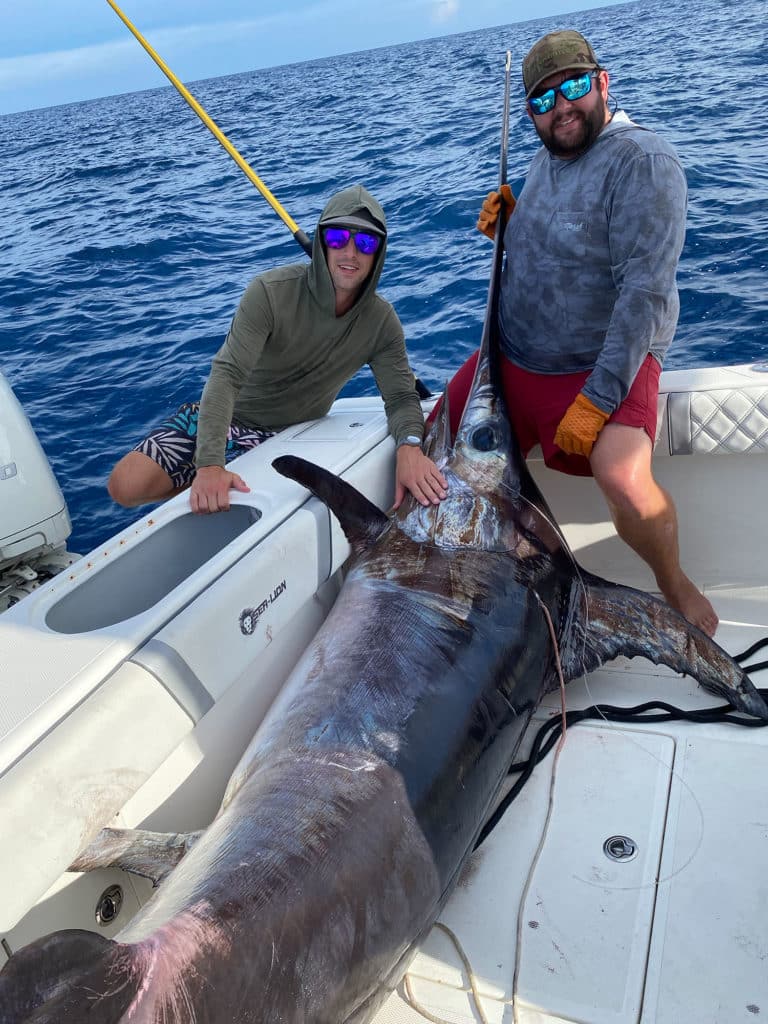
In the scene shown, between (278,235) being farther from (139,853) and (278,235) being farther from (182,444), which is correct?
(139,853)

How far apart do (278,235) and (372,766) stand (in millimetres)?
9791

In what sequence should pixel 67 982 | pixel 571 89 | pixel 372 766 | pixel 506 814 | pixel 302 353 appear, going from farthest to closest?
pixel 302 353, pixel 571 89, pixel 506 814, pixel 372 766, pixel 67 982

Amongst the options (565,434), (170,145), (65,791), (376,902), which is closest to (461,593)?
(565,434)

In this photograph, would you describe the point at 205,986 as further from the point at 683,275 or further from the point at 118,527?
the point at 683,275

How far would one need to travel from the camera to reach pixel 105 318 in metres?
8.40

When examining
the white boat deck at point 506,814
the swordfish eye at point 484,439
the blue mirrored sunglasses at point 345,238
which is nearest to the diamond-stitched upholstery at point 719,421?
the white boat deck at point 506,814

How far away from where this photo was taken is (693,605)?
263cm

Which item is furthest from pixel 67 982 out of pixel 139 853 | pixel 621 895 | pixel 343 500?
pixel 343 500

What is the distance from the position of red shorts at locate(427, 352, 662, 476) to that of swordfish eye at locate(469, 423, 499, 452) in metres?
0.10

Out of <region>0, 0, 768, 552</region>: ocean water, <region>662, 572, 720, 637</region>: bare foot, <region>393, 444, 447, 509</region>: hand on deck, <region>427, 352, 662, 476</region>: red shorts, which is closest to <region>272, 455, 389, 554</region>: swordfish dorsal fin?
<region>393, 444, 447, 509</region>: hand on deck

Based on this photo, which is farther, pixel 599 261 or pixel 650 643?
pixel 599 261

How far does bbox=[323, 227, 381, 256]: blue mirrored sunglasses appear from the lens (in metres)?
2.65

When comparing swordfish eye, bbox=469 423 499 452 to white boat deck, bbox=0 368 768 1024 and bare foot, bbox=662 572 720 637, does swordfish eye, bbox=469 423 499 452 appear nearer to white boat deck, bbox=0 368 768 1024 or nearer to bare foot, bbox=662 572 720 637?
white boat deck, bbox=0 368 768 1024

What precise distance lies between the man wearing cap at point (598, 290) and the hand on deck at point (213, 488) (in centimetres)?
92
